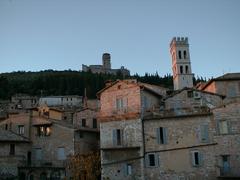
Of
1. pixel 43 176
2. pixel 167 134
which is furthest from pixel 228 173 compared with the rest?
pixel 43 176

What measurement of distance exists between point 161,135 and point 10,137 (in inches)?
765

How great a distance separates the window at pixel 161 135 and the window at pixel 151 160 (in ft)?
4.89

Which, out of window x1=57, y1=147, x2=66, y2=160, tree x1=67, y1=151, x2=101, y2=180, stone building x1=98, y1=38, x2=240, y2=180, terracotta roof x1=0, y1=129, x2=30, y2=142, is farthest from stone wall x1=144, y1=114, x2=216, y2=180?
terracotta roof x1=0, y1=129, x2=30, y2=142

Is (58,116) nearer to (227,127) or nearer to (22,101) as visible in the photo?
(227,127)

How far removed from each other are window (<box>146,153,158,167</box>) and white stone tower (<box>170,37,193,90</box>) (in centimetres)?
5331

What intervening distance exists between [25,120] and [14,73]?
147442 millimetres

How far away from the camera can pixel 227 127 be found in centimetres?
3366

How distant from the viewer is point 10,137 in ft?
143

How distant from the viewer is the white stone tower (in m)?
89.3

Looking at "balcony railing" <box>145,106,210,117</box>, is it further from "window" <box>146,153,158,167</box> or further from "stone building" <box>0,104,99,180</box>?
"stone building" <box>0,104,99,180</box>

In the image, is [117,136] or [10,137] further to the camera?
[10,137]

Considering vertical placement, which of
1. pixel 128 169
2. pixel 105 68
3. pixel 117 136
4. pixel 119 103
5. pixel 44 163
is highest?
pixel 105 68

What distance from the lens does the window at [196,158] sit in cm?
3375

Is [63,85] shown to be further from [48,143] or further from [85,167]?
[85,167]
